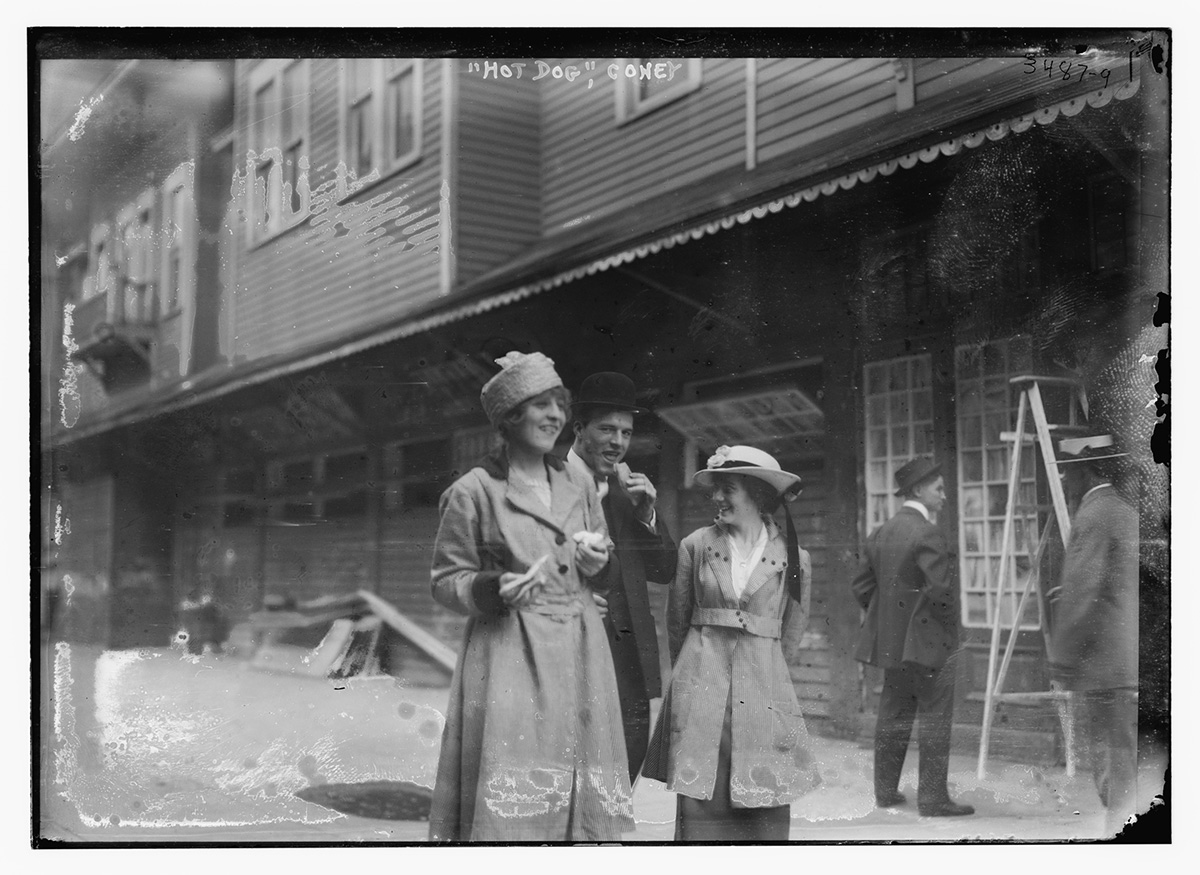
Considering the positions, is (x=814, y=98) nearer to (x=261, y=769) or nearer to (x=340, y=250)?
(x=340, y=250)

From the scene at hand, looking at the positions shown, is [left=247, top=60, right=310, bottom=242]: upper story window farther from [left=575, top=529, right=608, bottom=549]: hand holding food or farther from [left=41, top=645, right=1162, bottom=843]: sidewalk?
[left=41, top=645, right=1162, bottom=843]: sidewalk

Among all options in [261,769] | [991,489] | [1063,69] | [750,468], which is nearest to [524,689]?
[261,769]

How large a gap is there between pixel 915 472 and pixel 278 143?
2.98 m

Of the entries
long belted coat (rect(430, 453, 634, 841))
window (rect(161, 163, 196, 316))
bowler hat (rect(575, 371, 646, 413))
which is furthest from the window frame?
bowler hat (rect(575, 371, 646, 413))

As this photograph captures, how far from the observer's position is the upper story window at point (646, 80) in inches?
171

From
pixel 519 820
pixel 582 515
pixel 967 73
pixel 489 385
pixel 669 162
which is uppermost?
Answer: pixel 967 73

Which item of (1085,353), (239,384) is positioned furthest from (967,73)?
(239,384)

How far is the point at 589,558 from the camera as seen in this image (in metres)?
4.17

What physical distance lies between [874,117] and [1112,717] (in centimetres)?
268

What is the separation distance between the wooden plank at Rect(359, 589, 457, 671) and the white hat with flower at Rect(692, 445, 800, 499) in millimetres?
1234

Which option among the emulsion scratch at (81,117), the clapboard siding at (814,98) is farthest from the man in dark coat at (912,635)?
the emulsion scratch at (81,117)

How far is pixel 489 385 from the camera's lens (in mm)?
4227

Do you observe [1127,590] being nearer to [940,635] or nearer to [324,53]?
[940,635]

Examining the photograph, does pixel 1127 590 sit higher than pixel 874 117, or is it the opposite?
pixel 874 117
